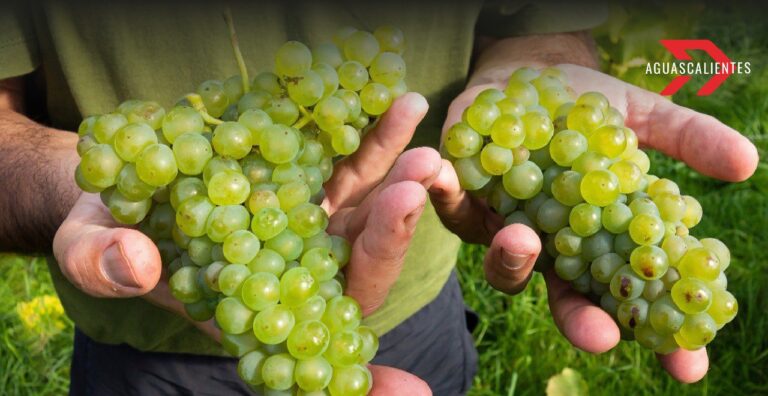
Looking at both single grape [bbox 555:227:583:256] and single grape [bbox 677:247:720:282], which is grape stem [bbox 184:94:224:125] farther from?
single grape [bbox 677:247:720:282]

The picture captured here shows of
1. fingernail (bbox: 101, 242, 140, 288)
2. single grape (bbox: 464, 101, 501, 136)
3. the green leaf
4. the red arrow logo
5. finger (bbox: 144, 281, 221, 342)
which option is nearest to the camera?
fingernail (bbox: 101, 242, 140, 288)

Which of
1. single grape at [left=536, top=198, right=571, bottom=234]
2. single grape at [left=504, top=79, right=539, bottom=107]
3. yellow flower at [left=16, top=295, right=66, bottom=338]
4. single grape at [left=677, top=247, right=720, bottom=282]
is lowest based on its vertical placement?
yellow flower at [left=16, top=295, right=66, bottom=338]

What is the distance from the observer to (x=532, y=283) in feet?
8.47

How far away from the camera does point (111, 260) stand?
1.01 metres

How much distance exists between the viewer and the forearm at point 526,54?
5.32ft

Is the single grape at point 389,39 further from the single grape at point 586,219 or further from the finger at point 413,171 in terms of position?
the single grape at point 586,219

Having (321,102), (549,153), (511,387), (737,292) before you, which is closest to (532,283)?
(511,387)

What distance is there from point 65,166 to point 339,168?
0.46 meters

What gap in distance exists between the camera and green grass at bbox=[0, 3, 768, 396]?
7.46 ft

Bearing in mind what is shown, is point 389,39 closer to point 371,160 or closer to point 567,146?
point 371,160

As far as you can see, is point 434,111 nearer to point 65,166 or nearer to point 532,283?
point 65,166

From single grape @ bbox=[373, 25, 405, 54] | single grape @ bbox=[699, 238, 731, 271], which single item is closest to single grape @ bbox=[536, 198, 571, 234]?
single grape @ bbox=[699, 238, 731, 271]

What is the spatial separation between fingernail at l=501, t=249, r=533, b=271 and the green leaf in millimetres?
1053

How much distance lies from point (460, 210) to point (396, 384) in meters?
0.41
